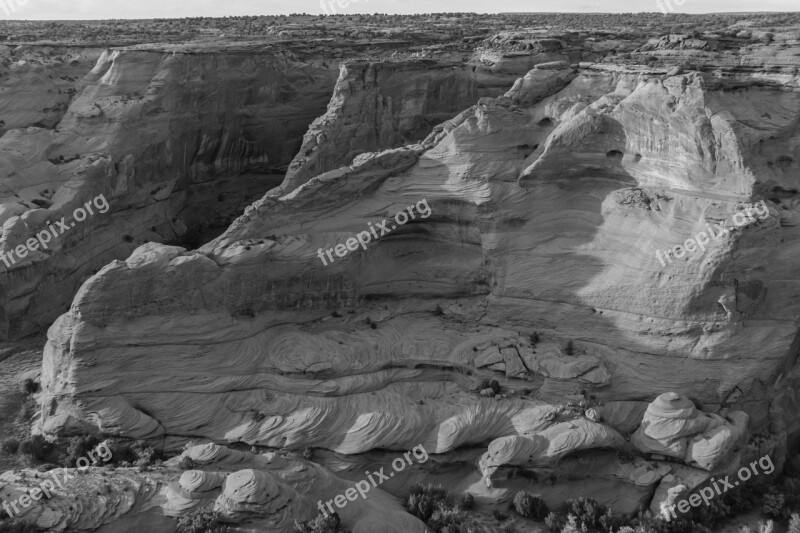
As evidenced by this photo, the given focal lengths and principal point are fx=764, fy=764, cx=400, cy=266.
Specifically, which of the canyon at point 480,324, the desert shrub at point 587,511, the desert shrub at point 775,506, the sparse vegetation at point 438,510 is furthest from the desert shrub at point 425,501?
the desert shrub at point 775,506

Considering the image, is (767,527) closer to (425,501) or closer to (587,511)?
(587,511)

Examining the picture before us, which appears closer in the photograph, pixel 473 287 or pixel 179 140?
pixel 473 287

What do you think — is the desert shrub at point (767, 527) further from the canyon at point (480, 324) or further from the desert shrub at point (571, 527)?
the desert shrub at point (571, 527)

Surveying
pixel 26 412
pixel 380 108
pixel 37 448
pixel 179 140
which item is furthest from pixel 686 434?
pixel 179 140

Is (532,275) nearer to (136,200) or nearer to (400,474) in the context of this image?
(400,474)

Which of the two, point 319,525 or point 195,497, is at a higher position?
point 195,497

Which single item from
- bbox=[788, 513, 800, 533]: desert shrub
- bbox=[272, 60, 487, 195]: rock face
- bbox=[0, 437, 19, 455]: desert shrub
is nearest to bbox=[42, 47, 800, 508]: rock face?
bbox=[0, 437, 19, 455]: desert shrub
